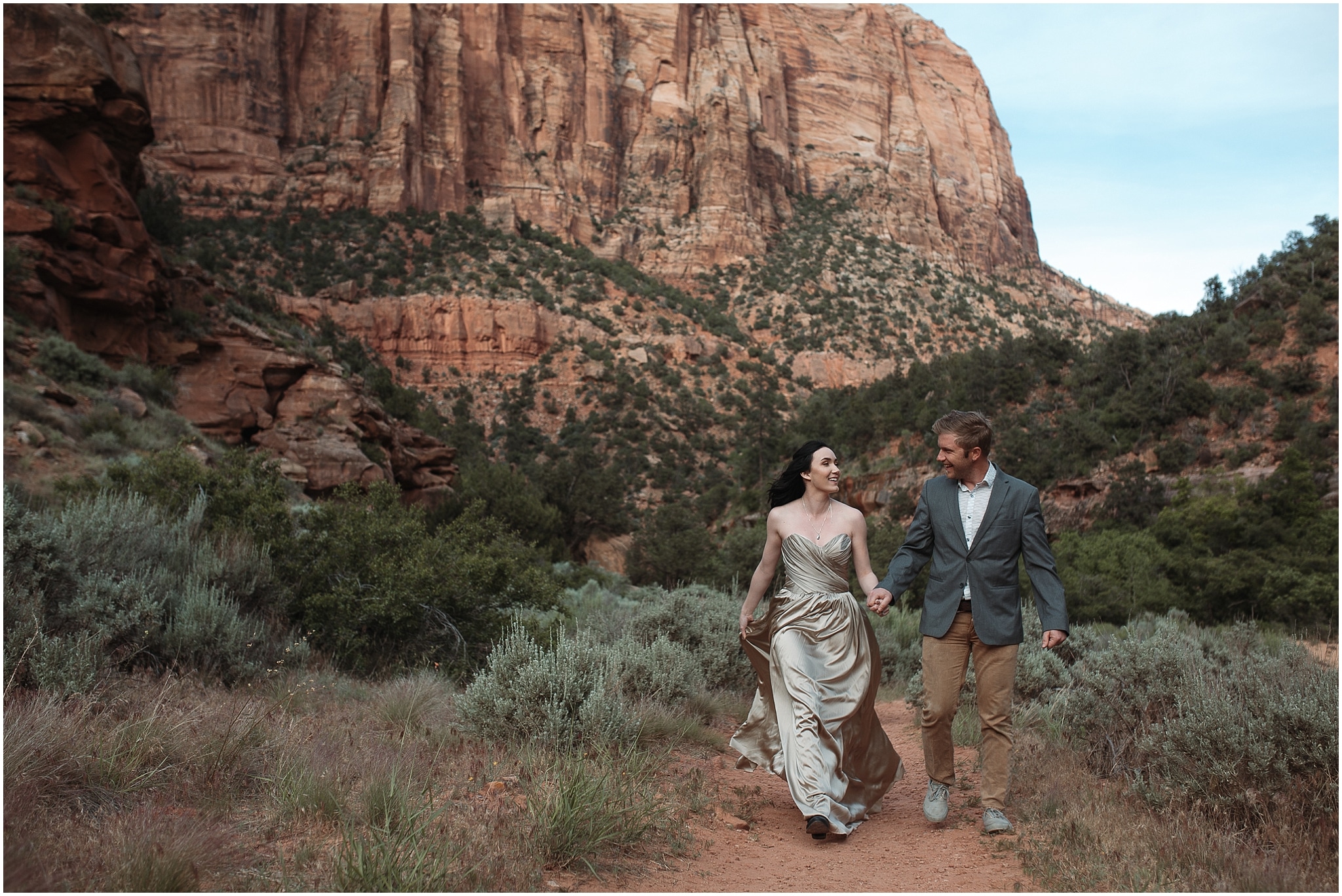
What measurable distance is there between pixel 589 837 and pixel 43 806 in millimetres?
2052

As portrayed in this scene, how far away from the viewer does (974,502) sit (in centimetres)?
420

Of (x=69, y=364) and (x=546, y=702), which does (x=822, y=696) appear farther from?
(x=69, y=364)

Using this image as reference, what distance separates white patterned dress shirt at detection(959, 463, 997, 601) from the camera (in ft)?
13.6

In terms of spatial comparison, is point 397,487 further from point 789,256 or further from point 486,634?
point 789,256

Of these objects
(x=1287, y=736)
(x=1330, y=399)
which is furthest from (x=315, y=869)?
(x=1330, y=399)

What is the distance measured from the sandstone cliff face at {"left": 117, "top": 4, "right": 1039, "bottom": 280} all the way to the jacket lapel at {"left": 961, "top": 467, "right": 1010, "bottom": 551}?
4890cm

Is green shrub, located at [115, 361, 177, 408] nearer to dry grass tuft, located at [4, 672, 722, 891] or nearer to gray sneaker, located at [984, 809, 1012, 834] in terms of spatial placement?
dry grass tuft, located at [4, 672, 722, 891]

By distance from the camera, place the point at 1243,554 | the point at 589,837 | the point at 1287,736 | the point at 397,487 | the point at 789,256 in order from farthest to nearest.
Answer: the point at 789,256, the point at 1243,554, the point at 397,487, the point at 1287,736, the point at 589,837

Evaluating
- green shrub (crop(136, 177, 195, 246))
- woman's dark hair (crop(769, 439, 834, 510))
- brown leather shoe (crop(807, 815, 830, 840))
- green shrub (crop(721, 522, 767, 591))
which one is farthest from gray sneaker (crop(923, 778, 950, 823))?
green shrub (crop(136, 177, 195, 246))

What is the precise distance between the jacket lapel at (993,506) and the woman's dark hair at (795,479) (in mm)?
881

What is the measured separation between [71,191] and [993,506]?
57.2ft

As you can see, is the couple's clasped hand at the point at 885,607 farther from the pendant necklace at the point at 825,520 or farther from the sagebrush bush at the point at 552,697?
the sagebrush bush at the point at 552,697

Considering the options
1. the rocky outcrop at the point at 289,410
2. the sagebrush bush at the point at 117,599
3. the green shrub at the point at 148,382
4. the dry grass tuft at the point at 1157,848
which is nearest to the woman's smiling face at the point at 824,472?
the dry grass tuft at the point at 1157,848

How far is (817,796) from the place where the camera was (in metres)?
3.90
